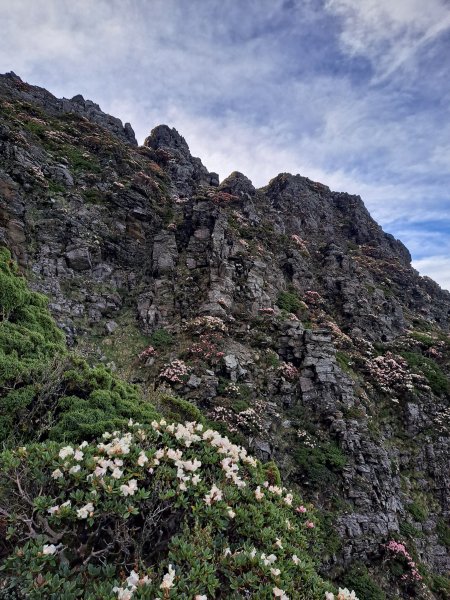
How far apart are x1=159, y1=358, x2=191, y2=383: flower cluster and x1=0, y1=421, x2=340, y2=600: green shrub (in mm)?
12163

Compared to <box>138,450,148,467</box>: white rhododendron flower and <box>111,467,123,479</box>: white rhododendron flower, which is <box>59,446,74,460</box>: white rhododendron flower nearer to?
<box>111,467,123,479</box>: white rhododendron flower

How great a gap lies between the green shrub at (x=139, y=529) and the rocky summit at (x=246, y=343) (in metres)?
0.10

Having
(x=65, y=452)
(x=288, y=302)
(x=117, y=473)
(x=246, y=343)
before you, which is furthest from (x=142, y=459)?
(x=288, y=302)

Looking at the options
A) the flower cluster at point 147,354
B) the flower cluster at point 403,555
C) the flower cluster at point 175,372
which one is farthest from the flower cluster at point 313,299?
the flower cluster at point 403,555

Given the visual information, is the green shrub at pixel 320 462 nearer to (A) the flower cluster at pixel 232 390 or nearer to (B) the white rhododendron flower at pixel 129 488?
(A) the flower cluster at pixel 232 390

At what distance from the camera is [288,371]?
770 inches

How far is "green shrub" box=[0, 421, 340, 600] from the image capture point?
136 inches

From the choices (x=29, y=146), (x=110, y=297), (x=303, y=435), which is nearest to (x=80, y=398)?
(x=303, y=435)

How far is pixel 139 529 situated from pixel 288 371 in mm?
15925

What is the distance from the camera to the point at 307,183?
53469 millimetres

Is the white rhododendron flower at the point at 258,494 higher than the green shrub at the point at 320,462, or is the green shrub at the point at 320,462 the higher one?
the white rhododendron flower at the point at 258,494

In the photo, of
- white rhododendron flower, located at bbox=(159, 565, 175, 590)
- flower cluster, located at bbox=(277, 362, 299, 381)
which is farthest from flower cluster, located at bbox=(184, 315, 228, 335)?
white rhododendron flower, located at bbox=(159, 565, 175, 590)

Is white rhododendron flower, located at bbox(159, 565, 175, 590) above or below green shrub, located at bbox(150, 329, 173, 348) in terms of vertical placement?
below

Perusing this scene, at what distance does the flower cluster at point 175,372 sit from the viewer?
17.4 meters
